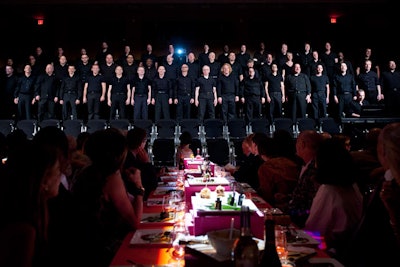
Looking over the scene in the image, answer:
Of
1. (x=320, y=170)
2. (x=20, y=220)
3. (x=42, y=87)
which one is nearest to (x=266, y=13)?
(x=42, y=87)

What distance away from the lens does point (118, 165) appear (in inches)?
107

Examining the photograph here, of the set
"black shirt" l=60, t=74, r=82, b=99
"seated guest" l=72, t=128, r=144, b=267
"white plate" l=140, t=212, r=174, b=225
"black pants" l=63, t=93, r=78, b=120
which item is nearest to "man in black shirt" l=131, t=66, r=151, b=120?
"black shirt" l=60, t=74, r=82, b=99

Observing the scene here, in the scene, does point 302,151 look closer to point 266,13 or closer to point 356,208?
point 356,208

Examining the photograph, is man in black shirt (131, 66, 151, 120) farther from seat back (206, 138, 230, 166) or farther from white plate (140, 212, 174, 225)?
white plate (140, 212, 174, 225)

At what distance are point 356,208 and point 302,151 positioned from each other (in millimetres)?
1131

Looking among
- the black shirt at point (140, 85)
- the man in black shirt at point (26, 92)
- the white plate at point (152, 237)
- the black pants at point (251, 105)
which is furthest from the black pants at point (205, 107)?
the white plate at point (152, 237)

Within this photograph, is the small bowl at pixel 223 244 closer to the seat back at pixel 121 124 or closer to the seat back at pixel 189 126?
the seat back at pixel 189 126

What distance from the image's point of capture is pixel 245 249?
5.09 feet

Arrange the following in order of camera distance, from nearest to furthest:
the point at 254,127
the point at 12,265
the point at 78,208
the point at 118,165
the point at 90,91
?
1. the point at 12,265
2. the point at 78,208
3. the point at 118,165
4. the point at 254,127
5. the point at 90,91

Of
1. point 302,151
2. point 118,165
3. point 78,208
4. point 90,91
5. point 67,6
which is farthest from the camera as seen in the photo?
point 67,6

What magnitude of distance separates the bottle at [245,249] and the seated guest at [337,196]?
133 cm

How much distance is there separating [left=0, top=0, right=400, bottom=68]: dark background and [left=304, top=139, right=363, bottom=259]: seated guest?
40.9ft

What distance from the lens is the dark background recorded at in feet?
47.9

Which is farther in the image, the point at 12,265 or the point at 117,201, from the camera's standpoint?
the point at 117,201
